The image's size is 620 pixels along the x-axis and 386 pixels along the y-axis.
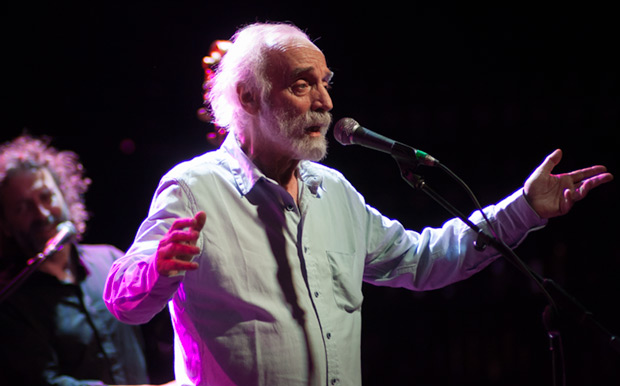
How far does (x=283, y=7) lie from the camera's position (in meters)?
3.40

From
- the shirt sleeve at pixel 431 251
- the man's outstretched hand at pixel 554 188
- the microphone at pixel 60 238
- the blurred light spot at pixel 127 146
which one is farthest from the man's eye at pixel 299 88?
the blurred light spot at pixel 127 146

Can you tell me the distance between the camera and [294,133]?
1.73 metres

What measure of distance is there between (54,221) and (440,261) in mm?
1769

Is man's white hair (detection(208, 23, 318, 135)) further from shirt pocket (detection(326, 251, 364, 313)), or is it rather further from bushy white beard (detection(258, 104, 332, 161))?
shirt pocket (detection(326, 251, 364, 313))

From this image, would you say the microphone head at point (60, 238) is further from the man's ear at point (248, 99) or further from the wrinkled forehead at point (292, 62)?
the wrinkled forehead at point (292, 62)

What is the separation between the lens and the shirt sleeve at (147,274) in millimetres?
1279

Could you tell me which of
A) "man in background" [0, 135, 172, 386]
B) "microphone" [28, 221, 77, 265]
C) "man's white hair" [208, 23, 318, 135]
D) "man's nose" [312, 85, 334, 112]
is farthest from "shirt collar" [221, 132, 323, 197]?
"man in background" [0, 135, 172, 386]

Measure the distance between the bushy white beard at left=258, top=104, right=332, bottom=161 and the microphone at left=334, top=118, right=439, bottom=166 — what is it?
0.14 meters

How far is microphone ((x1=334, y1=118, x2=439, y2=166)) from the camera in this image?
1515 millimetres

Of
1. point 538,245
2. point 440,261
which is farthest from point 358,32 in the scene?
point 440,261

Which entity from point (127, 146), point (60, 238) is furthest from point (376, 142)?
point (127, 146)

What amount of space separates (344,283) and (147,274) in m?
0.68

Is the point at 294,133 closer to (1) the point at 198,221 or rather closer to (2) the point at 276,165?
(2) the point at 276,165

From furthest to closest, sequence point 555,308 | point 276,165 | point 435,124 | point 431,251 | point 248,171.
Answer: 1. point 435,124
2. point 431,251
3. point 276,165
4. point 248,171
5. point 555,308
